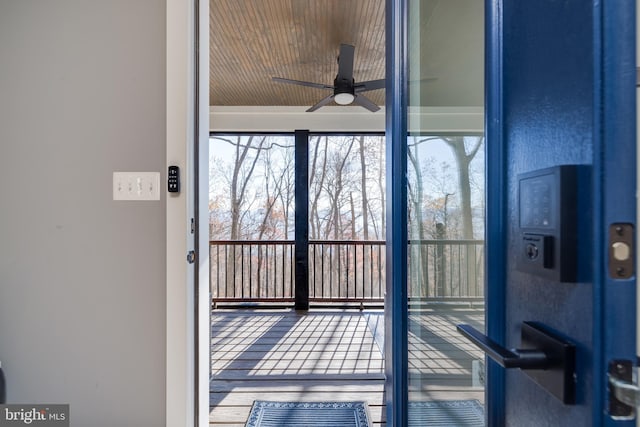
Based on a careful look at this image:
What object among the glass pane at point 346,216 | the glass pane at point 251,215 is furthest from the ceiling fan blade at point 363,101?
the glass pane at point 251,215

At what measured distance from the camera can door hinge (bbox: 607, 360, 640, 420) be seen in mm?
372

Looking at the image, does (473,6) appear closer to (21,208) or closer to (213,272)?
(21,208)

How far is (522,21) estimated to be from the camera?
0.56m

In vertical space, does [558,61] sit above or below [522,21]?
A: below

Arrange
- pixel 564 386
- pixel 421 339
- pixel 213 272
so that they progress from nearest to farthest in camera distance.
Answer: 1. pixel 564 386
2. pixel 421 339
3. pixel 213 272

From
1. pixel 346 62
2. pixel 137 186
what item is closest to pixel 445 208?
pixel 137 186

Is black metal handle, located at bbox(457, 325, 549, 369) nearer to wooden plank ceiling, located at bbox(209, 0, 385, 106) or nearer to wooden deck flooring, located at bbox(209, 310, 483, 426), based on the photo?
wooden deck flooring, located at bbox(209, 310, 483, 426)

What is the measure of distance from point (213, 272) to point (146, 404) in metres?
3.19

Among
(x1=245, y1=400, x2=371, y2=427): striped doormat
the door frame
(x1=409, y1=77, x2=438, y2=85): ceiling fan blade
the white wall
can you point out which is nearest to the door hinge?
(x1=409, y1=77, x2=438, y2=85): ceiling fan blade

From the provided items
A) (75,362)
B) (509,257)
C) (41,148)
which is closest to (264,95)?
(41,148)

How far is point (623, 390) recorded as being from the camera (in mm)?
374

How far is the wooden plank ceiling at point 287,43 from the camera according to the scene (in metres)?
2.44

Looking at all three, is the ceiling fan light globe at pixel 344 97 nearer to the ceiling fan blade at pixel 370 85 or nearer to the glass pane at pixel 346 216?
the ceiling fan blade at pixel 370 85

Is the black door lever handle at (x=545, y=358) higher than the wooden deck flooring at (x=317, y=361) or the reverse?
higher
